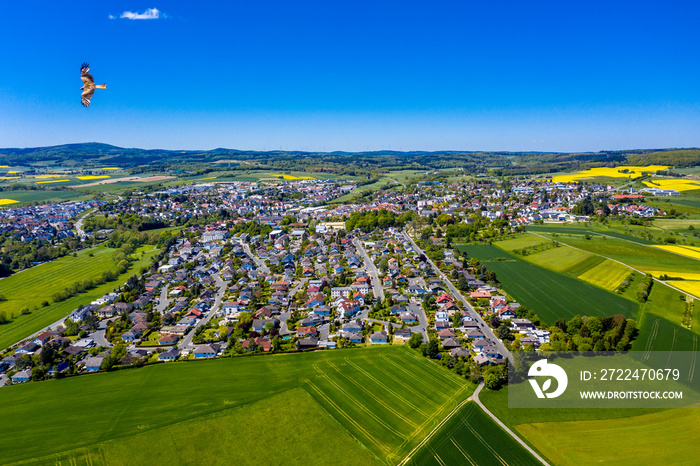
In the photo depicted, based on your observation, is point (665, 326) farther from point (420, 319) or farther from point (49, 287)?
point (49, 287)

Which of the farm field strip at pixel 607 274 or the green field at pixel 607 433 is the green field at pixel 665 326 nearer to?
the farm field strip at pixel 607 274

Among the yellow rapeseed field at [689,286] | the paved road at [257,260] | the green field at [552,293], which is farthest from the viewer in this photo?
the paved road at [257,260]

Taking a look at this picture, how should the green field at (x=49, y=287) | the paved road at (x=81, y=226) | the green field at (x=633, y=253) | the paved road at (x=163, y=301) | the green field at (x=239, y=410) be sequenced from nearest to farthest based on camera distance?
the green field at (x=239, y=410) < the green field at (x=49, y=287) < the paved road at (x=163, y=301) < the green field at (x=633, y=253) < the paved road at (x=81, y=226)

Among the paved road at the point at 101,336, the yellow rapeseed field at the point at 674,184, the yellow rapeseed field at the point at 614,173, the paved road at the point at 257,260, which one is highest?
the yellow rapeseed field at the point at 614,173

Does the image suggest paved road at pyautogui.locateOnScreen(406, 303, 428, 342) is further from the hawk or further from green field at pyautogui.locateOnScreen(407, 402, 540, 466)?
the hawk

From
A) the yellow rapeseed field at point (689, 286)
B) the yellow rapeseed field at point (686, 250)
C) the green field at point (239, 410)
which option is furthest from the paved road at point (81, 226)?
the yellow rapeseed field at point (686, 250)

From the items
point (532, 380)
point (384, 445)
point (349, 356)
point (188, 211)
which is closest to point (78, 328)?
point (349, 356)

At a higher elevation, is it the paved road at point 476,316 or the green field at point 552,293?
the green field at point 552,293
